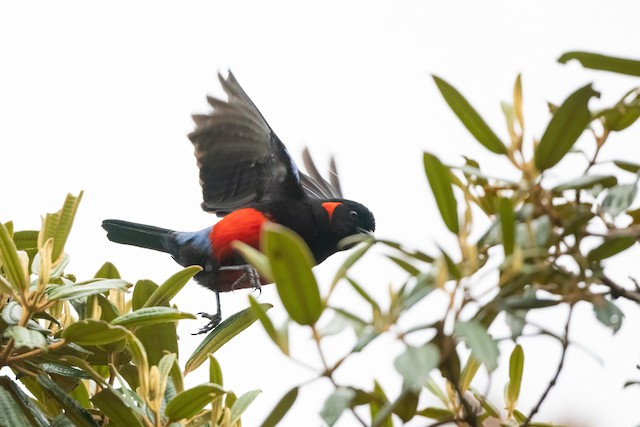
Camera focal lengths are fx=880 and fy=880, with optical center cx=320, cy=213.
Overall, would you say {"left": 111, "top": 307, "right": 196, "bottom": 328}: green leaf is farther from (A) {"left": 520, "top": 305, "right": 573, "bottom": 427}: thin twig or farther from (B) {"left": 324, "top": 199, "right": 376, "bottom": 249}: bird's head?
A: (B) {"left": 324, "top": 199, "right": 376, "bottom": 249}: bird's head

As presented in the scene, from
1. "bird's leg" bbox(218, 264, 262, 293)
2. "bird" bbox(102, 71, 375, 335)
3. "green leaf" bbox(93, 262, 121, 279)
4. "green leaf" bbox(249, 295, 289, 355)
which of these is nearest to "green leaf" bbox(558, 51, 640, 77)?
"green leaf" bbox(249, 295, 289, 355)

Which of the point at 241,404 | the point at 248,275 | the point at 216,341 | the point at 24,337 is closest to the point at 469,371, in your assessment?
the point at 241,404

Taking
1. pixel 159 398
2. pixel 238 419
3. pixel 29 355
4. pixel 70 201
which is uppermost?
pixel 70 201

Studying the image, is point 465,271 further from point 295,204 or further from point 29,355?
point 295,204

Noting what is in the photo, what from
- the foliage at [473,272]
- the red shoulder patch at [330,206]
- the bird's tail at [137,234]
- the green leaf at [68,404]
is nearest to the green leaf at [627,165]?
the foliage at [473,272]

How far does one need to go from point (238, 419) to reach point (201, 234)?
124 inches

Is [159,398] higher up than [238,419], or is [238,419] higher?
[159,398]

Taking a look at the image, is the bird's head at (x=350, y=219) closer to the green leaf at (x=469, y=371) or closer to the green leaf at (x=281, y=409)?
the green leaf at (x=469, y=371)

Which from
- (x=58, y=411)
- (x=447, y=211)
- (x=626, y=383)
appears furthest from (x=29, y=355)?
(x=626, y=383)

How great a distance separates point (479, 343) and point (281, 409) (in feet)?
0.94

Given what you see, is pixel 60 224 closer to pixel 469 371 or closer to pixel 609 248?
pixel 469 371

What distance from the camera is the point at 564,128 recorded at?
3.83 feet

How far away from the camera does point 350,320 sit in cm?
112

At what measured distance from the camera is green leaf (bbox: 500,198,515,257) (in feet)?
3.53
